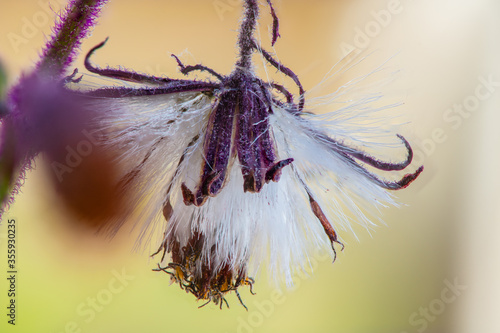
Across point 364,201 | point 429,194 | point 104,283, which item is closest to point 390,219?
point 429,194

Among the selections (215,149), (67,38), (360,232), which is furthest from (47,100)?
(360,232)

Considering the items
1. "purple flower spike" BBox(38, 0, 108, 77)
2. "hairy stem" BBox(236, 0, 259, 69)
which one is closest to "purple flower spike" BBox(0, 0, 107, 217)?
"purple flower spike" BBox(38, 0, 108, 77)

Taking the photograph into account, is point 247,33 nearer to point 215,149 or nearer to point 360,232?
point 215,149

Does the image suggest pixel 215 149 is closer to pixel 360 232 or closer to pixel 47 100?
pixel 47 100

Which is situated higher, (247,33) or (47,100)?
(247,33)

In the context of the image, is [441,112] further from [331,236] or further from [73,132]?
[73,132]

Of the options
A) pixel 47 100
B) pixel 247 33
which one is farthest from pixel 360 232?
pixel 47 100

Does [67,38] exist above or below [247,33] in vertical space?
below

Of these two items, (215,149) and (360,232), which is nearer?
(215,149)
